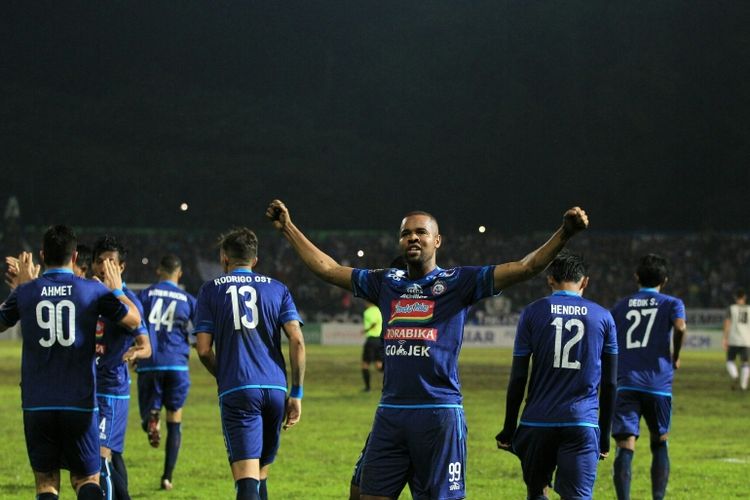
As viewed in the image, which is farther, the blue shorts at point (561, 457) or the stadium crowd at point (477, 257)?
the stadium crowd at point (477, 257)

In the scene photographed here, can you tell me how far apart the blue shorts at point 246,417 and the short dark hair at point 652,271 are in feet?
13.6

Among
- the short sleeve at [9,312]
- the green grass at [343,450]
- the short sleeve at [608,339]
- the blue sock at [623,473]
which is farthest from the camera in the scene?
the green grass at [343,450]

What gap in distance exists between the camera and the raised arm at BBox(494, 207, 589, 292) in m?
5.97

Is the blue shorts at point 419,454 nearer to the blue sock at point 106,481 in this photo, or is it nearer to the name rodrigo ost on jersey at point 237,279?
the name rodrigo ost on jersey at point 237,279

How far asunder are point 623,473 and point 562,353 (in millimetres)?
2924

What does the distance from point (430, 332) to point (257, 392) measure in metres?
2.24

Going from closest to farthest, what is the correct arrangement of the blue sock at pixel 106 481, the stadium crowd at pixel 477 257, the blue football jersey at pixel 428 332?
the blue football jersey at pixel 428 332
the blue sock at pixel 106 481
the stadium crowd at pixel 477 257

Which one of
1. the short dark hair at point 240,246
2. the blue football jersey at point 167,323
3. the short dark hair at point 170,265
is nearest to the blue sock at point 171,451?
the blue football jersey at point 167,323

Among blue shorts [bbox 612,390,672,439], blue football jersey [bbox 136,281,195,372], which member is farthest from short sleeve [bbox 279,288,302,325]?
blue football jersey [bbox 136,281,195,372]

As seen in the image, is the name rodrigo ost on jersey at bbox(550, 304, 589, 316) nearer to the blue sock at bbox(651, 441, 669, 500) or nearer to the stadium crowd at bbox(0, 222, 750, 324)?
the blue sock at bbox(651, 441, 669, 500)

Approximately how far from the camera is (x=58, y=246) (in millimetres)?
7484

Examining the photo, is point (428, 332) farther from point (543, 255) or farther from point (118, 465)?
point (118, 465)

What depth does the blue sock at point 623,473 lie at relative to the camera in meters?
10.3

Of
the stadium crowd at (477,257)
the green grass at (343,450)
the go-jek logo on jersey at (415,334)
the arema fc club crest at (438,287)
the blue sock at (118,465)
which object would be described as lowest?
the green grass at (343,450)
